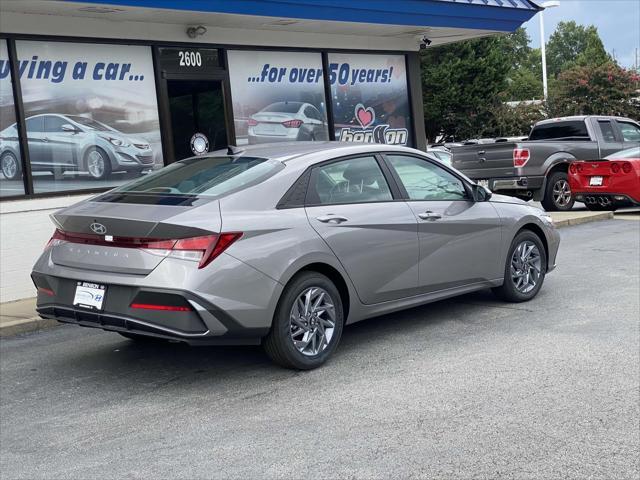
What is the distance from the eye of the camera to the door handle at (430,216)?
6.84 m

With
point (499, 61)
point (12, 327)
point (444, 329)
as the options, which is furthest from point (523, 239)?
point (499, 61)

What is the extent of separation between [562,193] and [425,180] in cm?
1044

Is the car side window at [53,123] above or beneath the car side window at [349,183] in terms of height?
above

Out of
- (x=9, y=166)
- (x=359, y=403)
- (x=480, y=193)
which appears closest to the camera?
(x=359, y=403)

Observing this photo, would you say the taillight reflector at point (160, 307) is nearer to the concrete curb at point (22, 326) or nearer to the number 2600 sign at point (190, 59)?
the concrete curb at point (22, 326)

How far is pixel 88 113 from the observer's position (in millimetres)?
10750

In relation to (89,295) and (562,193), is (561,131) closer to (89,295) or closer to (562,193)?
(562,193)

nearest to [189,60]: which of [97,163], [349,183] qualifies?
[97,163]

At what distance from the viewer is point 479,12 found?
13664mm

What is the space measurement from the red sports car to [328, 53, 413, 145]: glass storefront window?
10.9 ft

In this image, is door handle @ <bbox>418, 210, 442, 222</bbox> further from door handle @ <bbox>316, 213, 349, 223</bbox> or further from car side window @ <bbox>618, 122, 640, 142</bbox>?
car side window @ <bbox>618, 122, 640, 142</bbox>

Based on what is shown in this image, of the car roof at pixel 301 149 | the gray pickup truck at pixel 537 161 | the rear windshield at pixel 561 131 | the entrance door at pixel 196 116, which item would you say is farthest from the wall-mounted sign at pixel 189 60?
the rear windshield at pixel 561 131

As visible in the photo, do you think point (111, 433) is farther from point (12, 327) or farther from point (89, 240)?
point (12, 327)

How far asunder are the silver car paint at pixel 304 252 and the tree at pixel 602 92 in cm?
2788
